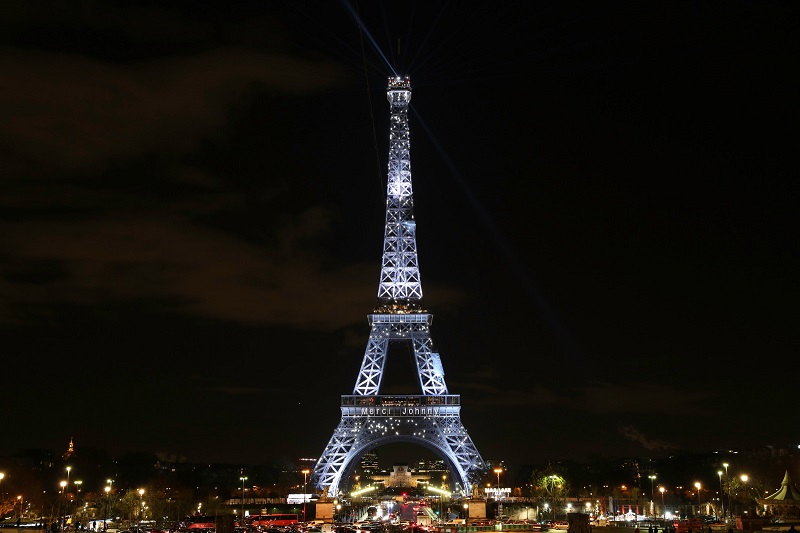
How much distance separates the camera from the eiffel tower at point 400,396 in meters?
107

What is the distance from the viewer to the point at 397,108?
11281 centimetres

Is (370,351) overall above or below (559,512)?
above

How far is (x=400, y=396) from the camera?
108 metres

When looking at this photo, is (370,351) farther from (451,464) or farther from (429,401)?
(451,464)

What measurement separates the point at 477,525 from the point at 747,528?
2118 cm

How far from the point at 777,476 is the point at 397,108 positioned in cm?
6683

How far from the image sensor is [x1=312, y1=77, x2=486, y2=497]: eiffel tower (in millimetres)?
Answer: 106562

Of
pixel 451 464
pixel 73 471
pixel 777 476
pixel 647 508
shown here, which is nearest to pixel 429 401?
pixel 451 464

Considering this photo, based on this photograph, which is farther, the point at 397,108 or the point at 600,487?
the point at 600,487

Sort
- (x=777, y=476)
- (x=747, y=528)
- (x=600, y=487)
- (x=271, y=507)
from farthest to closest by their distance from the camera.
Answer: (x=600, y=487), (x=777, y=476), (x=271, y=507), (x=747, y=528)

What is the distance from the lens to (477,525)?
65.6 metres

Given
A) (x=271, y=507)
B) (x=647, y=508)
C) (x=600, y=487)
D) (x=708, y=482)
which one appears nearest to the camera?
(x=647, y=508)

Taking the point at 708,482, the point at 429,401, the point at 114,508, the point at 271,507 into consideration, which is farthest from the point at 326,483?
the point at 708,482

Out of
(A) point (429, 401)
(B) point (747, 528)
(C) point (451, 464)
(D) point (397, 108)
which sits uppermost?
(D) point (397, 108)
